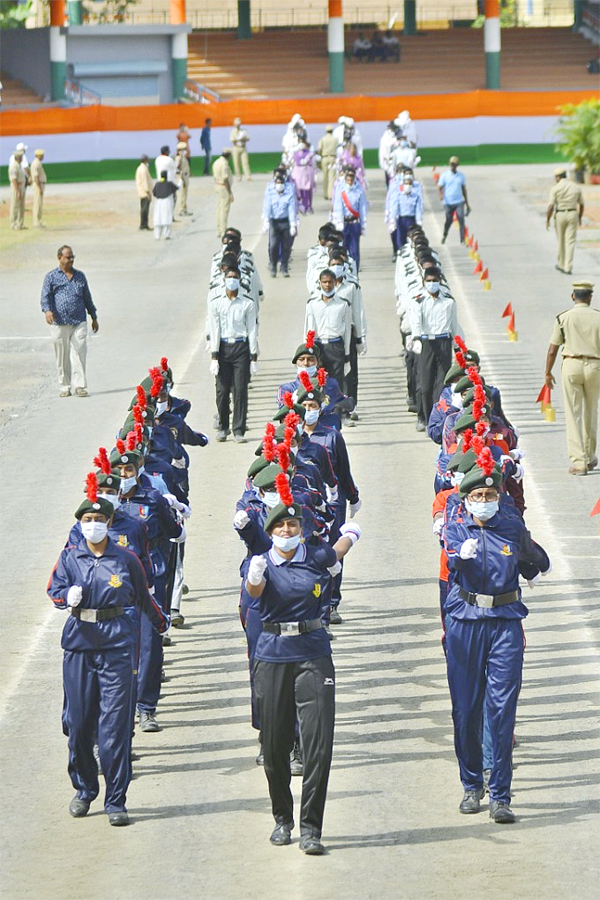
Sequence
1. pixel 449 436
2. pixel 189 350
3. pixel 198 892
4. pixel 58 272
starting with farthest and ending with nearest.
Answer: pixel 189 350 < pixel 58 272 < pixel 449 436 < pixel 198 892

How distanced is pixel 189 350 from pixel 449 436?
43.9 ft

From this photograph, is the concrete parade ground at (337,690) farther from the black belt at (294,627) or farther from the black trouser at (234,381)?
the black belt at (294,627)

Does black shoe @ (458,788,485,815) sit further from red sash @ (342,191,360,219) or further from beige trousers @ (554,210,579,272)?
beige trousers @ (554,210,579,272)

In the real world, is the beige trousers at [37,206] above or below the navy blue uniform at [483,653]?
below

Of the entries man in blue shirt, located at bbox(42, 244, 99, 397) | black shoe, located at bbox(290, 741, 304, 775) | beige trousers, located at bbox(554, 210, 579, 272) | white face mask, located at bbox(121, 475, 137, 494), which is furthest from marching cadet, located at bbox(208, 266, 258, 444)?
beige trousers, located at bbox(554, 210, 579, 272)

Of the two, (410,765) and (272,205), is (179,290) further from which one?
(410,765)

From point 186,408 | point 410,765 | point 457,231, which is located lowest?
point 457,231

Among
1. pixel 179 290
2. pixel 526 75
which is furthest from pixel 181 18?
pixel 179 290

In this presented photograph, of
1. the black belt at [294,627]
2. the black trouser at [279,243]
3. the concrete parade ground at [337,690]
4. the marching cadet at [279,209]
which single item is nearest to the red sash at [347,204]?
the marching cadet at [279,209]

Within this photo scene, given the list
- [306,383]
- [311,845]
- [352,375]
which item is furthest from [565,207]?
[311,845]

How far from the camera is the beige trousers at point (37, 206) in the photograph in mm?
41375

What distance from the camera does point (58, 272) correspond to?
2314 cm

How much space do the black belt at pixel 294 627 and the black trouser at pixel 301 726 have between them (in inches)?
6.9

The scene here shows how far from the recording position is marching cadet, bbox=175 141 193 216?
4303cm
